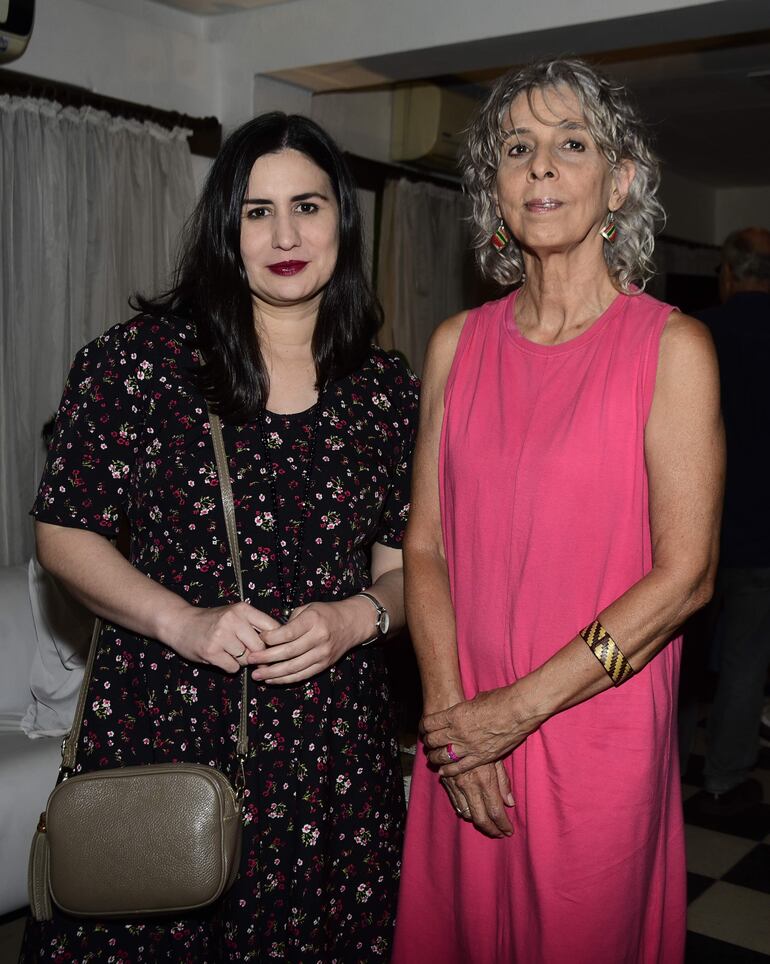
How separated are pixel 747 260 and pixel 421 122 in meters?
2.79

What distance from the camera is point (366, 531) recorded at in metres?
1.80

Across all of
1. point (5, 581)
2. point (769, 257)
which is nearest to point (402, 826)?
point (5, 581)

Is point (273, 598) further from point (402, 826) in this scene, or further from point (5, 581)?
point (5, 581)

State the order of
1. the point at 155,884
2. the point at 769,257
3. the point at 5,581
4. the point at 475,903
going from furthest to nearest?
the point at 769,257 → the point at 5,581 → the point at 475,903 → the point at 155,884

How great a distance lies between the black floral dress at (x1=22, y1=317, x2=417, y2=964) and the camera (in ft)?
5.45

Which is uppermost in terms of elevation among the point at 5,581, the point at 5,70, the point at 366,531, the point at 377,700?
the point at 5,70

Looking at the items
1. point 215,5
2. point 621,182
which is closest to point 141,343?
point 621,182

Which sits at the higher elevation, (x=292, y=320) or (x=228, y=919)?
(x=292, y=320)

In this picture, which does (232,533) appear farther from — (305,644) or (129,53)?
(129,53)

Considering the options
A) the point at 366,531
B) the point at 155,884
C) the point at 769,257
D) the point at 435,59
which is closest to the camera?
the point at 155,884

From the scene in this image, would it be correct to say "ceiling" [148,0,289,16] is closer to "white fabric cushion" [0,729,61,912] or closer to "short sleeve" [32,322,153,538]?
"white fabric cushion" [0,729,61,912]

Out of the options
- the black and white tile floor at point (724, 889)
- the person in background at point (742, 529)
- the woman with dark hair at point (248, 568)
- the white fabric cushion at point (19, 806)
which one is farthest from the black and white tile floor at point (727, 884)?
the white fabric cushion at point (19, 806)

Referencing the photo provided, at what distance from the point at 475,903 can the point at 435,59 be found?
398cm

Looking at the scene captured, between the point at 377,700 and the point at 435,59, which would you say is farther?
the point at 435,59
